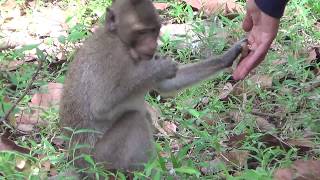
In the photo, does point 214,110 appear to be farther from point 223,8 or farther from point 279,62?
point 223,8

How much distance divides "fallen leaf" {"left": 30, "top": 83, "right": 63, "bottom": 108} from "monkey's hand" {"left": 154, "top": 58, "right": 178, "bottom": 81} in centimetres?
121

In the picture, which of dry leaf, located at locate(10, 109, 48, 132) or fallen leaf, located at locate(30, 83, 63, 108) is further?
fallen leaf, located at locate(30, 83, 63, 108)

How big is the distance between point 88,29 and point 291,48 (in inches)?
76.7

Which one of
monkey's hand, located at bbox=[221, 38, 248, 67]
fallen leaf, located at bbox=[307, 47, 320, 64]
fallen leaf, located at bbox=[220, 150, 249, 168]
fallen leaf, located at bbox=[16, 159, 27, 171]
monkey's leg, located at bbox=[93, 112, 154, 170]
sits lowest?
fallen leaf, located at bbox=[307, 47, 320, 64]

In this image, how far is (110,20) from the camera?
4512 millimetres

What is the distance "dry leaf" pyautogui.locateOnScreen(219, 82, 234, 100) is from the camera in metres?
5.54

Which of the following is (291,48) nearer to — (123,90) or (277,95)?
(277,95)

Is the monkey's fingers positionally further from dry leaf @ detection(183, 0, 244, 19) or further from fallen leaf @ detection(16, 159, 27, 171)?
dry leaf @ detection(183, 0, 244, 19)

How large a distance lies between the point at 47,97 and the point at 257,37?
1.80 m

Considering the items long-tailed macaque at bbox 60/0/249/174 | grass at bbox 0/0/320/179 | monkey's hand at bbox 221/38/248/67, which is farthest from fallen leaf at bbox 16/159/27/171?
monkey's hand at bbox 221/38/248/67

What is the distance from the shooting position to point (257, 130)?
16.6ft

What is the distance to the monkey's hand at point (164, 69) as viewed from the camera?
14.8ft

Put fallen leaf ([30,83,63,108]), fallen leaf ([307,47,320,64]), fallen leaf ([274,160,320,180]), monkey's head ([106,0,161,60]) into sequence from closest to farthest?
fallen leaf ([274,160,320,180]) < monkey's head ([106,0,161,60]) < fallen leaf ([30,83,63,108]) < fallen leaf ([307,47,320,64])

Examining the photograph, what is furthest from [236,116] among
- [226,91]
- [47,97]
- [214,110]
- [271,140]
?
[47,97]
